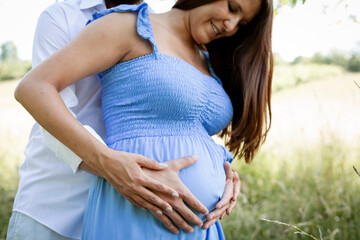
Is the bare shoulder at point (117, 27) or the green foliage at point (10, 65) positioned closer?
the bare shoulder at point (117, 27)

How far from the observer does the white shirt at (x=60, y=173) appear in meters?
1.60

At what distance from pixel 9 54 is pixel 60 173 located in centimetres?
2150

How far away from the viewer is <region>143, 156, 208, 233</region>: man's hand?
1.40 meters

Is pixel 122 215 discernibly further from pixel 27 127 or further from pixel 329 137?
pixel 27 127

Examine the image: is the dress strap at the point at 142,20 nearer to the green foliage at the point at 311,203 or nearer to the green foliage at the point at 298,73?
the green foliage at the point at 311,203

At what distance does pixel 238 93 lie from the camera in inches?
85.6

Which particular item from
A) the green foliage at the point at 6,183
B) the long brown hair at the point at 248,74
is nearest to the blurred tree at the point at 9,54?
the green foliage at the point at 6,183

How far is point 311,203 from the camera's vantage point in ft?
10.7

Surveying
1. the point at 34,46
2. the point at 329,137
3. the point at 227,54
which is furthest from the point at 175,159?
the point at 329,137

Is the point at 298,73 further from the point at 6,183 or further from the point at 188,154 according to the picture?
the point at 188,154

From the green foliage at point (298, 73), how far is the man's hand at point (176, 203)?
993 centimetres

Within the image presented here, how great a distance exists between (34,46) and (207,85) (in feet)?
2.54

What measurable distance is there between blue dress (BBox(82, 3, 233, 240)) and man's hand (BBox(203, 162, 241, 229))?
0.03 metres

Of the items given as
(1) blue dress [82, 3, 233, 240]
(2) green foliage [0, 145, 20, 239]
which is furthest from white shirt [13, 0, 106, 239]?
(2) green foliage [0, 145, 20, 239]
